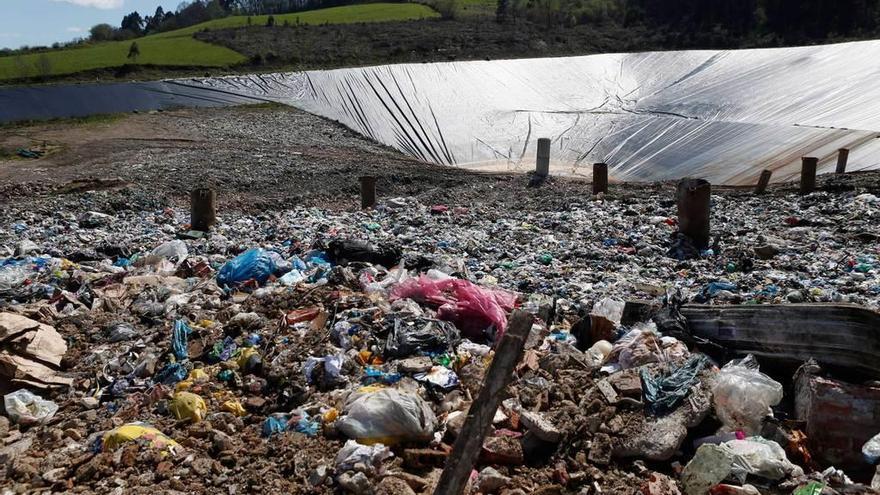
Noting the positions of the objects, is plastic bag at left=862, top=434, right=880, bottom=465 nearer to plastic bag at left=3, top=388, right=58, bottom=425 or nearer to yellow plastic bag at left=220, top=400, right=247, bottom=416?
yellow plastic bag at left=220, top=400, right=247, bottom=416

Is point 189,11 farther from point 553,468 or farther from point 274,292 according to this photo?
point 553,468

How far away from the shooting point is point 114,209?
10539 millimetres

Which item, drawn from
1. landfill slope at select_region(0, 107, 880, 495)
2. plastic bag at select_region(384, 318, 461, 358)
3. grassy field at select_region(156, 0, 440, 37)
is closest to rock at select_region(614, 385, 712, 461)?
landfill slope at select_region(0, 107, 880, 495)

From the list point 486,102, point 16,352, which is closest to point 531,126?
point 486,102

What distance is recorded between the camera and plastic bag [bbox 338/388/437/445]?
3.73m

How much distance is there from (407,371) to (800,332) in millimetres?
2530

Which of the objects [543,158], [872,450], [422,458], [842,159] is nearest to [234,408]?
[422,458]

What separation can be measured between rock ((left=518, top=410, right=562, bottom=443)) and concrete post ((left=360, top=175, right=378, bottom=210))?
7501 millimetres

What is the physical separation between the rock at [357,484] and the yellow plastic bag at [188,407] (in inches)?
48.3

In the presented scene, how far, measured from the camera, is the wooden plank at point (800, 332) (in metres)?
4.01

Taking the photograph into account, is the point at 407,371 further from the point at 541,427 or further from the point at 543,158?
the point at 543,158

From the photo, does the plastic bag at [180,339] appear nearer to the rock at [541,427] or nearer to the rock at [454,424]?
the rock at [454,424]

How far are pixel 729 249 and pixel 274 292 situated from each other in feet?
16.6

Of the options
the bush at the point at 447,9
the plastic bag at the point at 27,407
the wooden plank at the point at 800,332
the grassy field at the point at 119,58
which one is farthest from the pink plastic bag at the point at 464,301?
the bush at the point at 447,9
